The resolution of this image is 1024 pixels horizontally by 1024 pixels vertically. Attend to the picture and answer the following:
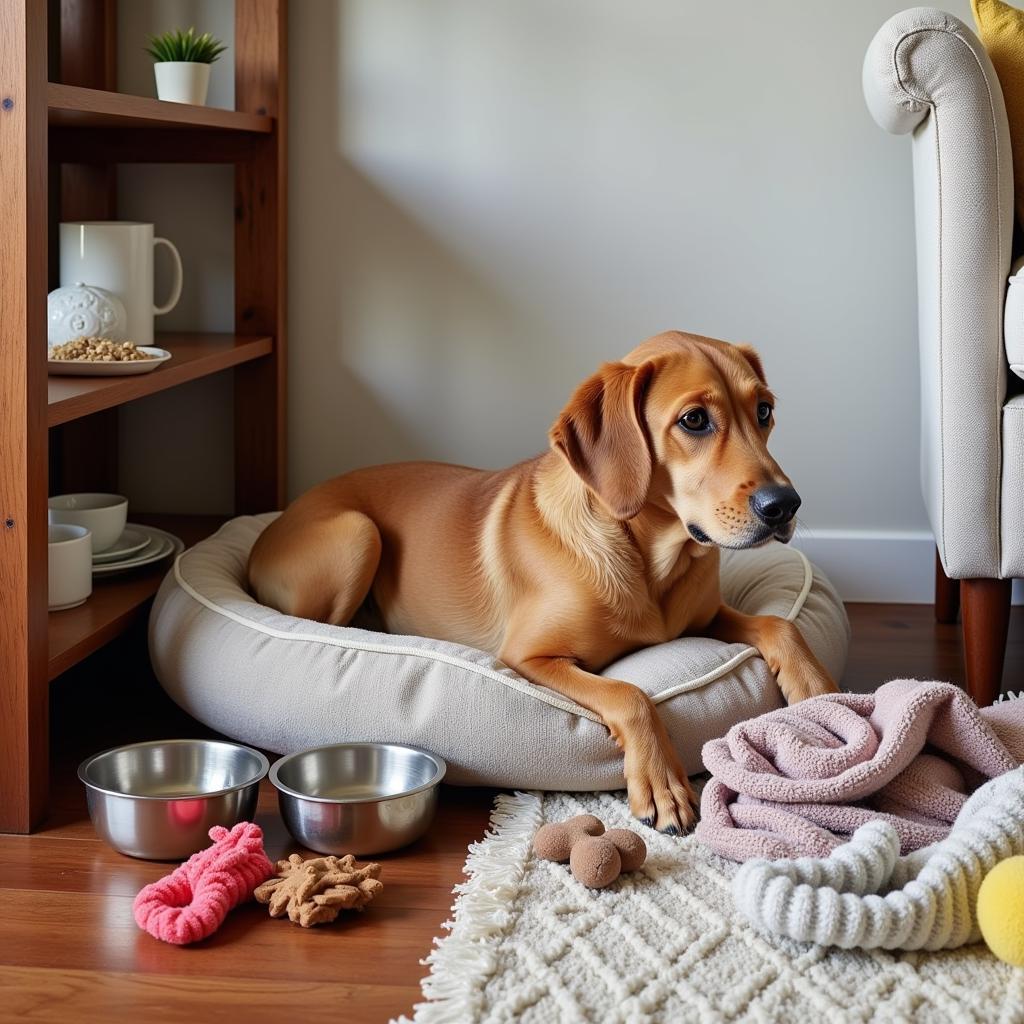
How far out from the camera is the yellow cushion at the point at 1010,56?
102 inches

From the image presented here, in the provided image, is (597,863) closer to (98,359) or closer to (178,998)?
(178,998)

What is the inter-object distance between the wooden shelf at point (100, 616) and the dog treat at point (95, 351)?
43cm

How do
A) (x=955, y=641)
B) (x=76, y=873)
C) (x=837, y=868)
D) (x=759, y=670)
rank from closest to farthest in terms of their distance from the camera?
1. (x=837, y=868)
2. (x=76, y=873)
3. (x=759, y=670)
4. (x=955, y=641)

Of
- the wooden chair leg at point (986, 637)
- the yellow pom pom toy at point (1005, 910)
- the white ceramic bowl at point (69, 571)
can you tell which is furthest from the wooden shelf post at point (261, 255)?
the yellow pom pom toy at point (1005, 910)

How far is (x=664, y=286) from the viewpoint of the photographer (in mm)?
3287

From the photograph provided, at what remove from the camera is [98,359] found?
247 centimetres

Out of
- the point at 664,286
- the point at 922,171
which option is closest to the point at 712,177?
the point at 664,286

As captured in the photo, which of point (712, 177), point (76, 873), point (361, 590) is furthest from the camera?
point (712, 177)

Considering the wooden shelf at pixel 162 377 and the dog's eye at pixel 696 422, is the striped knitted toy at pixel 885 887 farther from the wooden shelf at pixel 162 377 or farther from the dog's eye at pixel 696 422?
the wooden shelf at pixel 162 377

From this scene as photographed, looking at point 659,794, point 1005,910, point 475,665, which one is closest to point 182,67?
point 475,665

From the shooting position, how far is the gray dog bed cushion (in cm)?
209

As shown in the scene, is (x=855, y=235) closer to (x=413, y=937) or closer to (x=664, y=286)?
(x=664, y=286)

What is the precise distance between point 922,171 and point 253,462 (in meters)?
1.67

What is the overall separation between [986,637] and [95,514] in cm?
167
